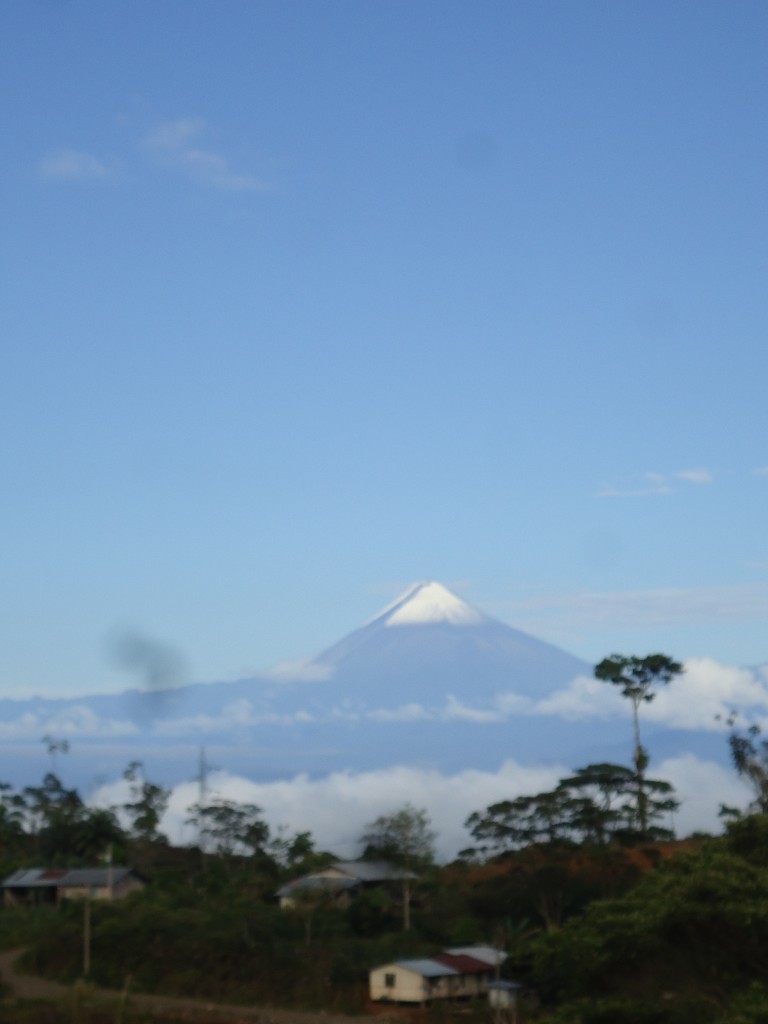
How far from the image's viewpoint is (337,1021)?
31281mm

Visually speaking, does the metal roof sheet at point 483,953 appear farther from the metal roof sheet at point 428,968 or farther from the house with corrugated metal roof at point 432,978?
the metal roof sheet at point 428,968

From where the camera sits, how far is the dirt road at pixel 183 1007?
3128 cm

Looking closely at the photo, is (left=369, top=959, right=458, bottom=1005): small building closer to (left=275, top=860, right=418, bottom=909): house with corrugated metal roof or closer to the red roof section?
the red roof section

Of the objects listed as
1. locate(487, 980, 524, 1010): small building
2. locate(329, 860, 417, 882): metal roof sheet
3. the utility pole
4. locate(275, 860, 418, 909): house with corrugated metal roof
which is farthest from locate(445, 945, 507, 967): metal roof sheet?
the utility pole

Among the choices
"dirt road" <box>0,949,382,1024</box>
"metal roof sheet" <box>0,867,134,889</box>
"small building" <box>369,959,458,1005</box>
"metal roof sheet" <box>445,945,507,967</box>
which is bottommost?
"dirt road" <box>0,949,382,1024</box>

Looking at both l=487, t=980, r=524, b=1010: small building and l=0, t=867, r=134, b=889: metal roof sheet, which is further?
l=0, t=867, r=134, b=889: metal roof sheet

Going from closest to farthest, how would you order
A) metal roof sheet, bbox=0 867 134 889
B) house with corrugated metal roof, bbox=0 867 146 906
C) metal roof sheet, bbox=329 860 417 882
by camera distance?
1. metal roof sheet, bbox=329 860 417 882
2. house with corrugated metal roof, bbox=0 867 146 906
3. metal roof sheet, bbox=0 867 134 889

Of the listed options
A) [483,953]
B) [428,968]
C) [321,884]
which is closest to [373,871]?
[321,884]

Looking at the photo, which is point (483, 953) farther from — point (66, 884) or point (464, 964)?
point (66, 884)

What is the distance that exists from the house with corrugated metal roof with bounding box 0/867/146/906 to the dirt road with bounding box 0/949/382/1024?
36.2ft

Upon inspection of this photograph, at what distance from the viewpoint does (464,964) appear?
1294 inches

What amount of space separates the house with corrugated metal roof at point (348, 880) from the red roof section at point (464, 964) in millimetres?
9474

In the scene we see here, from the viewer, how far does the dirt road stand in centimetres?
3128

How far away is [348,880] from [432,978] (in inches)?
519
